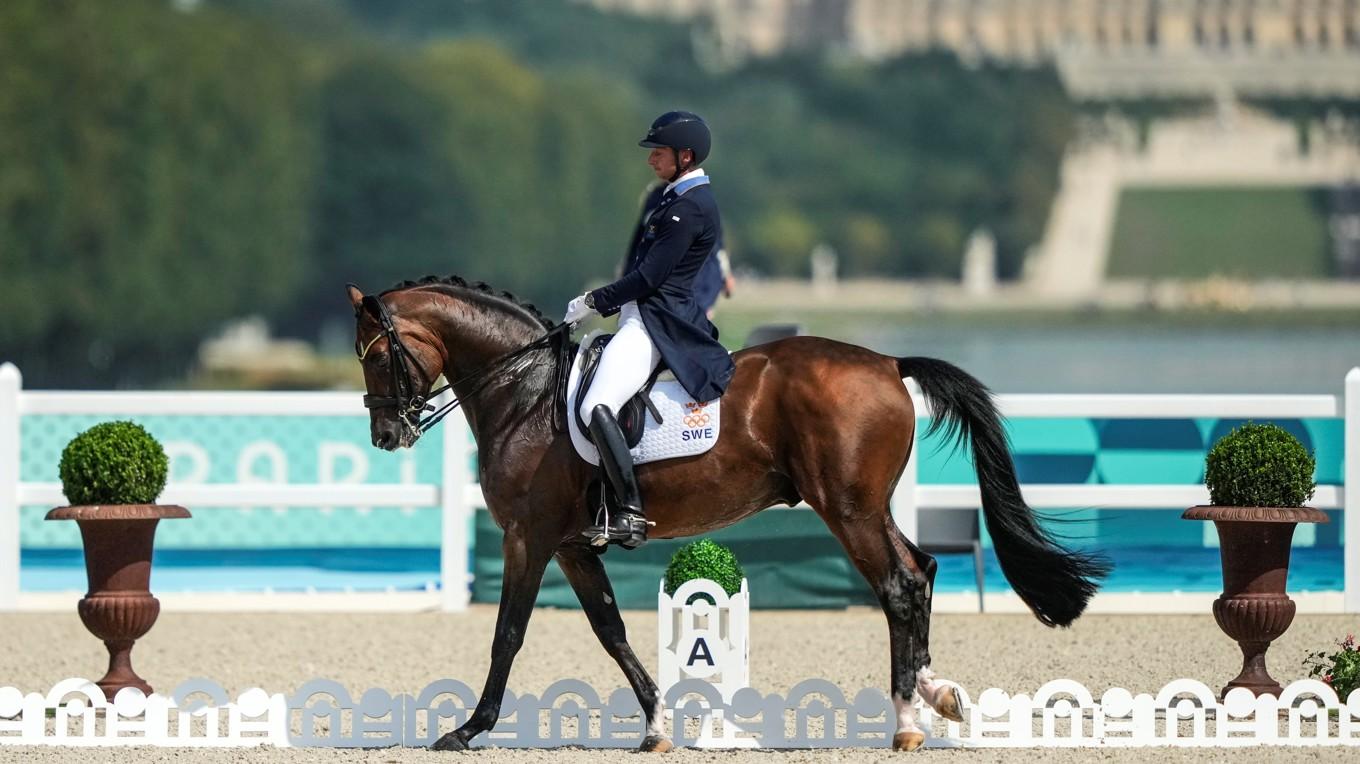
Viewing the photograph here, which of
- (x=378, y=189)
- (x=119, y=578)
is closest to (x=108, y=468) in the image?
(x=119, y=578)

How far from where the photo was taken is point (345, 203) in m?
59.8

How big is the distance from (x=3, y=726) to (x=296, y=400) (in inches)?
179

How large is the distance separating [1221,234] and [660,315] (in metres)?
73.1

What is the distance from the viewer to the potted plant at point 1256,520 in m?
8.23

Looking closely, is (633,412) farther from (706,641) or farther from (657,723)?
(657,723)

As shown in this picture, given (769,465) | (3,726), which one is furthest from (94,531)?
(769,465)

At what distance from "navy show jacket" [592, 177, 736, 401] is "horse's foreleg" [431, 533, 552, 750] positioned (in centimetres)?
73

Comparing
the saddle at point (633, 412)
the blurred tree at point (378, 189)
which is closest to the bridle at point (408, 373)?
the saddle at point (633, 412)

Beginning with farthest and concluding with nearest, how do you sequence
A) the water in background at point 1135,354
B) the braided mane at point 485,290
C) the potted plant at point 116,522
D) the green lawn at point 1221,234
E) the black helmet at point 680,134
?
the green lawn at point 1221,234 < the water in background at point 1135,354 < the potted plant at point 116,522 < the braided mane at point 485,290 < the black helmet at point 680,134

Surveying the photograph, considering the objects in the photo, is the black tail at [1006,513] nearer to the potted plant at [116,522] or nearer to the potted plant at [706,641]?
the potted plant at [706,641]

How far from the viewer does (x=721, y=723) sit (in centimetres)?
784

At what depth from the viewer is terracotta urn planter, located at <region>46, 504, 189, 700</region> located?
8.55 meters

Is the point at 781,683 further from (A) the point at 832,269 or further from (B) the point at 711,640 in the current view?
(A) the point at 832,269

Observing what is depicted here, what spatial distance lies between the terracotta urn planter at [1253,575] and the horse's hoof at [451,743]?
262 centimetres
